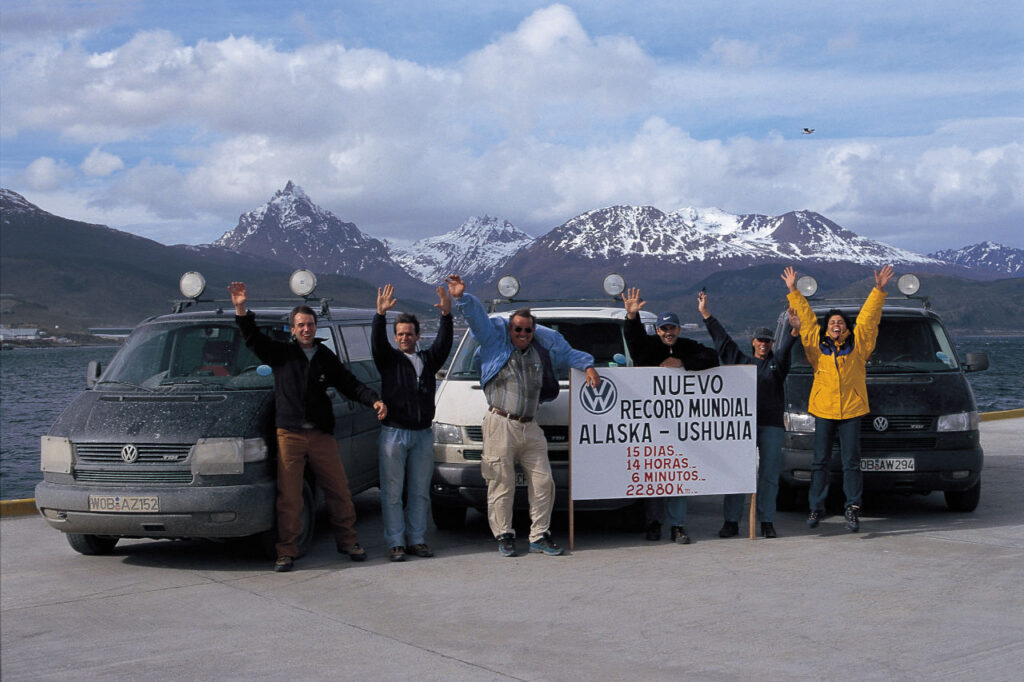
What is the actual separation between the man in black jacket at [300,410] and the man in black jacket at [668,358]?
90.0 inches

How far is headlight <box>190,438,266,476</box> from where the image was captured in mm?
7664

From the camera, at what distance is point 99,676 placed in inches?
216

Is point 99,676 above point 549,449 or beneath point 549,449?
beneath

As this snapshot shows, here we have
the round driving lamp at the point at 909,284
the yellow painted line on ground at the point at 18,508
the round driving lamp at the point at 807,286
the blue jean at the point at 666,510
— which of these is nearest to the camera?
the blue jean at the point at 666,510

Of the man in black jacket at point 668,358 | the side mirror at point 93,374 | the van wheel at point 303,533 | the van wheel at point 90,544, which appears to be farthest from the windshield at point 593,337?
the van wheel at point 90,544

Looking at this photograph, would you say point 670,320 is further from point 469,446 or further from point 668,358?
point 469,446

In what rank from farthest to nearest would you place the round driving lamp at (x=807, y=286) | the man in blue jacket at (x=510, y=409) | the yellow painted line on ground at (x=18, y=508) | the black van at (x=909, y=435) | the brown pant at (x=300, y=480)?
the yellow painted line on ground at (x=18, y=508) → the round driving lamp at (x=807, y=286) → the black van at (x=909, y=435) → the man in blue jacket at (x=510, y=409) → the brown pant at (x=300, y=480)

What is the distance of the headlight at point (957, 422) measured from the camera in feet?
31.3

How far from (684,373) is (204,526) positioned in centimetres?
404

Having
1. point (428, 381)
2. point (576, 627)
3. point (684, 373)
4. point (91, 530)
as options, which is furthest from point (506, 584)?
point (91, 530)

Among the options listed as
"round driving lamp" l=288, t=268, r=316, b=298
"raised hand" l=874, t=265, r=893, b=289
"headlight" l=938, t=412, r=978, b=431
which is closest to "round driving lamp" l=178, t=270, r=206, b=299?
"round driving lamp" l=288, t=268, r=316, b=298

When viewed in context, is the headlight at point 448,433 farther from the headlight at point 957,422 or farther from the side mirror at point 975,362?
the side mirror at point 975,362

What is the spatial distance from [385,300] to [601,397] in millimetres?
1966

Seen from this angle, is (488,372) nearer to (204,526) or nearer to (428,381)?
(428,381)
